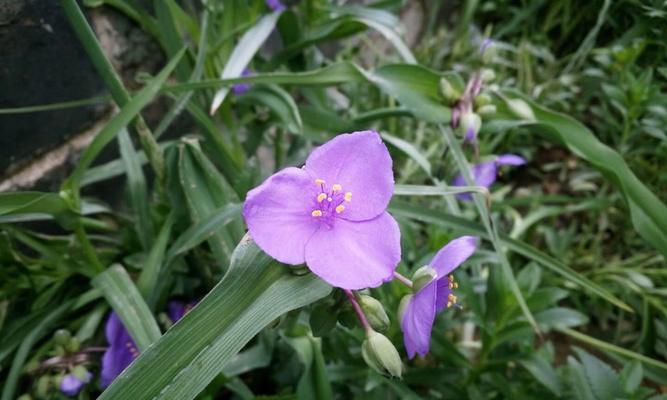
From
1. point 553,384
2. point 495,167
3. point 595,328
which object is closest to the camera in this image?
point 553,384

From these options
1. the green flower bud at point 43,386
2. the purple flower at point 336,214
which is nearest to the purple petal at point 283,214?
the purple flower at point 336,214

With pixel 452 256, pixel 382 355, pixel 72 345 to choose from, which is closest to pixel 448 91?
pixel 452 256

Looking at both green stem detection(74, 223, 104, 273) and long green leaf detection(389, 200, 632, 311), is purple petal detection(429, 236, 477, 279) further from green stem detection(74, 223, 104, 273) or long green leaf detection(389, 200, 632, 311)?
green stem detection(74, 223, 104, 273)

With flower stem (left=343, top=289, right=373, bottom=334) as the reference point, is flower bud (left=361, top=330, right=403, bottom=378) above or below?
below

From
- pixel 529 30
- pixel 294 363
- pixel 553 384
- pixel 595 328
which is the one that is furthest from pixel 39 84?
pixel 529 30

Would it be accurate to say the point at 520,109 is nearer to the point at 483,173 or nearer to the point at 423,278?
the point at 483,173

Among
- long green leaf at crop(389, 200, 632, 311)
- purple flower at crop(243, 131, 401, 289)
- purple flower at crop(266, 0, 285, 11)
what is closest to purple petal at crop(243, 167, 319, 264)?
purple flower at crop(243, 131, 401, 289)

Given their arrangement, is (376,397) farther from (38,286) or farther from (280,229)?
(38,286)
